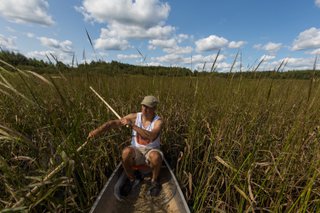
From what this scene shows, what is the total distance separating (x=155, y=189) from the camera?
2.80 m

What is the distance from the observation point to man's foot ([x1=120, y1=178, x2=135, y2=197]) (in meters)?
2.74

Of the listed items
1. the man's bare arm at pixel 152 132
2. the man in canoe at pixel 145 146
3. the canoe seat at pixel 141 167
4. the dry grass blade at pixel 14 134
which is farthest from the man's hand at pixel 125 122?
the dry grass blade at pixel 14 134

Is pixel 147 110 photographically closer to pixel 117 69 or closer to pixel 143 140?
pixel 143 140

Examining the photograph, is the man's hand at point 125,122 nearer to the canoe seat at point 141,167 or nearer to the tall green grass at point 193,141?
the tall green grass at point 193,141

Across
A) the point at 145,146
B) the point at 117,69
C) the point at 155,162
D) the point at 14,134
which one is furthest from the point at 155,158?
the point at 14,134

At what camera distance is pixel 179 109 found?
3.77 meters

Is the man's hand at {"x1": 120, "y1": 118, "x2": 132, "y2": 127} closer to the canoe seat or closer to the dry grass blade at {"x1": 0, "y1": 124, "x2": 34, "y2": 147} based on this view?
the canoe seat

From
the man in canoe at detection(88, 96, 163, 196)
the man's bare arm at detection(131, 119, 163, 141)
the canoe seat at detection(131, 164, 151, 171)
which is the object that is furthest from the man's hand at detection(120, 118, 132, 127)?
the canoe seat at detection(131, 164, 151, 171)

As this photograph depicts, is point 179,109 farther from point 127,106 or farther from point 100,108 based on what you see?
point 100,108

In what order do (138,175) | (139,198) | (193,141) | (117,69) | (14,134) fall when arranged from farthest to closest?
(117,69)
(138,175)
(139,198)
(193,141)
(14,134)

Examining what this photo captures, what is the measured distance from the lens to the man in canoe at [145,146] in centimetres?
283

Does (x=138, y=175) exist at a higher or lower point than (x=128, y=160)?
lower

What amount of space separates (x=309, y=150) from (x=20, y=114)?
309 centimetres

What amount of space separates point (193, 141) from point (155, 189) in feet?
2.74
